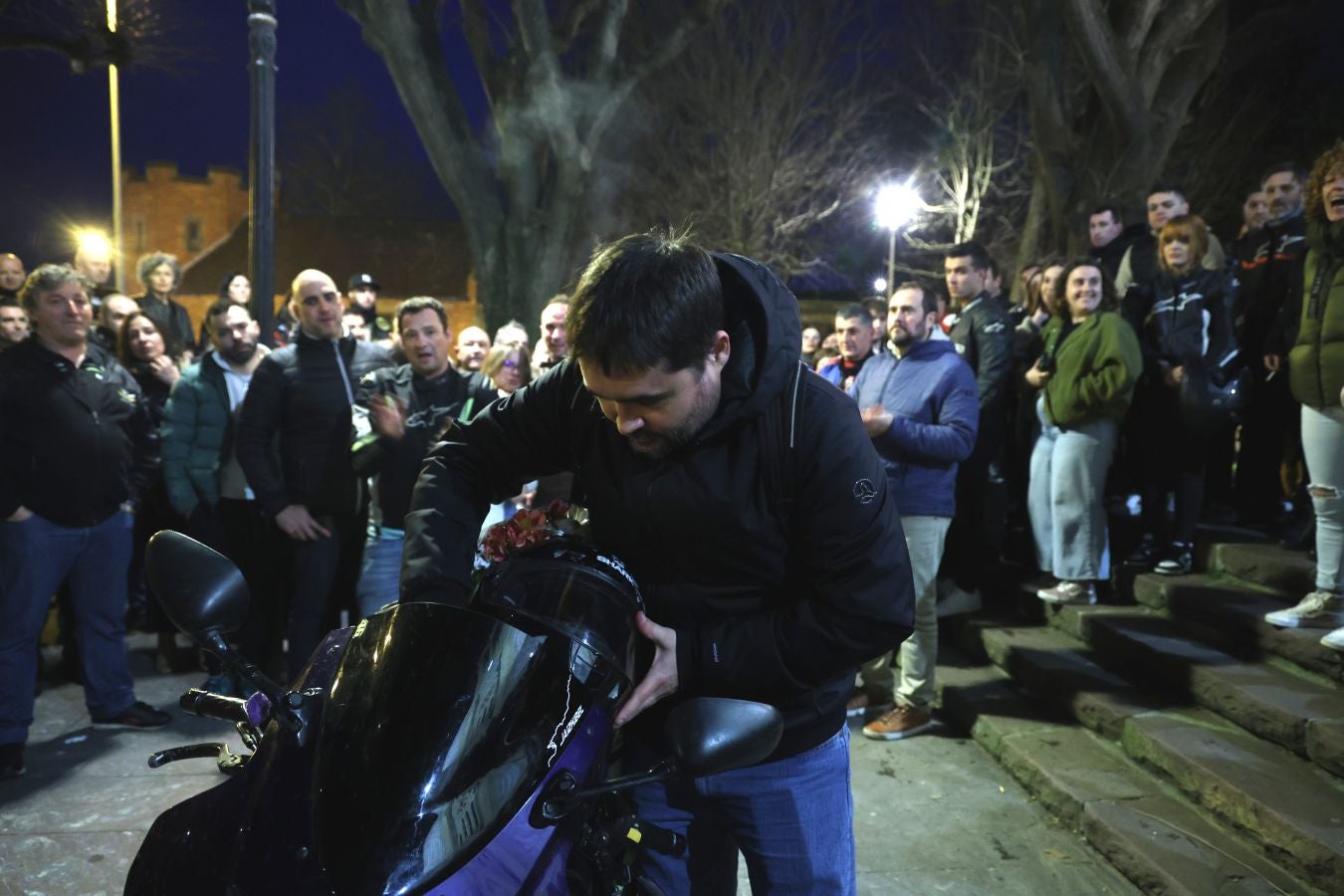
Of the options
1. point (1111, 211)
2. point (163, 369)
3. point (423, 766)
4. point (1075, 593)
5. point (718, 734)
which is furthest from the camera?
point (1111, 211)

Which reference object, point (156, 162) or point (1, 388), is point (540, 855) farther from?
point (156, 162)

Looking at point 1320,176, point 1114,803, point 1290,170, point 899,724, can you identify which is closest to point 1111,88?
point 1290,170

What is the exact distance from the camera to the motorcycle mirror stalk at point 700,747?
143 centimetres

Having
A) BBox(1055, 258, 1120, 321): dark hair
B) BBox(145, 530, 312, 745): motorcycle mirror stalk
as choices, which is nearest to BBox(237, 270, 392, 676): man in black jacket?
BBox(145, 530, 312, 745): motorcycle mirror stalk

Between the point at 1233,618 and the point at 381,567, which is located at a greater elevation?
the point at 381,567

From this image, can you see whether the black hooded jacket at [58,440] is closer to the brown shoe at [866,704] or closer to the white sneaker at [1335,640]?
the brown shoe at [866,704]

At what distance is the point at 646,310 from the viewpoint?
163 centimetres

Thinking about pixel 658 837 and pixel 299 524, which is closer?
pixel 658 837

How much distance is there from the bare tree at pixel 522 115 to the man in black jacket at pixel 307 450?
24.7 ft

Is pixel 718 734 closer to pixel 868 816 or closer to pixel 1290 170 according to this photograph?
pixel 868 816

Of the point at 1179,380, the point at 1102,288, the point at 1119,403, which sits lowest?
the point at 1119,403

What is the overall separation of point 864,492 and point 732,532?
0.93 feet

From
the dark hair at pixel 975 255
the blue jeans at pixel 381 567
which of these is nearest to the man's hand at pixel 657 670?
the blue jeans at pixel 381 567

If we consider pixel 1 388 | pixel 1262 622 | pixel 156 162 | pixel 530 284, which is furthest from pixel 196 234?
pixel 1262 622
